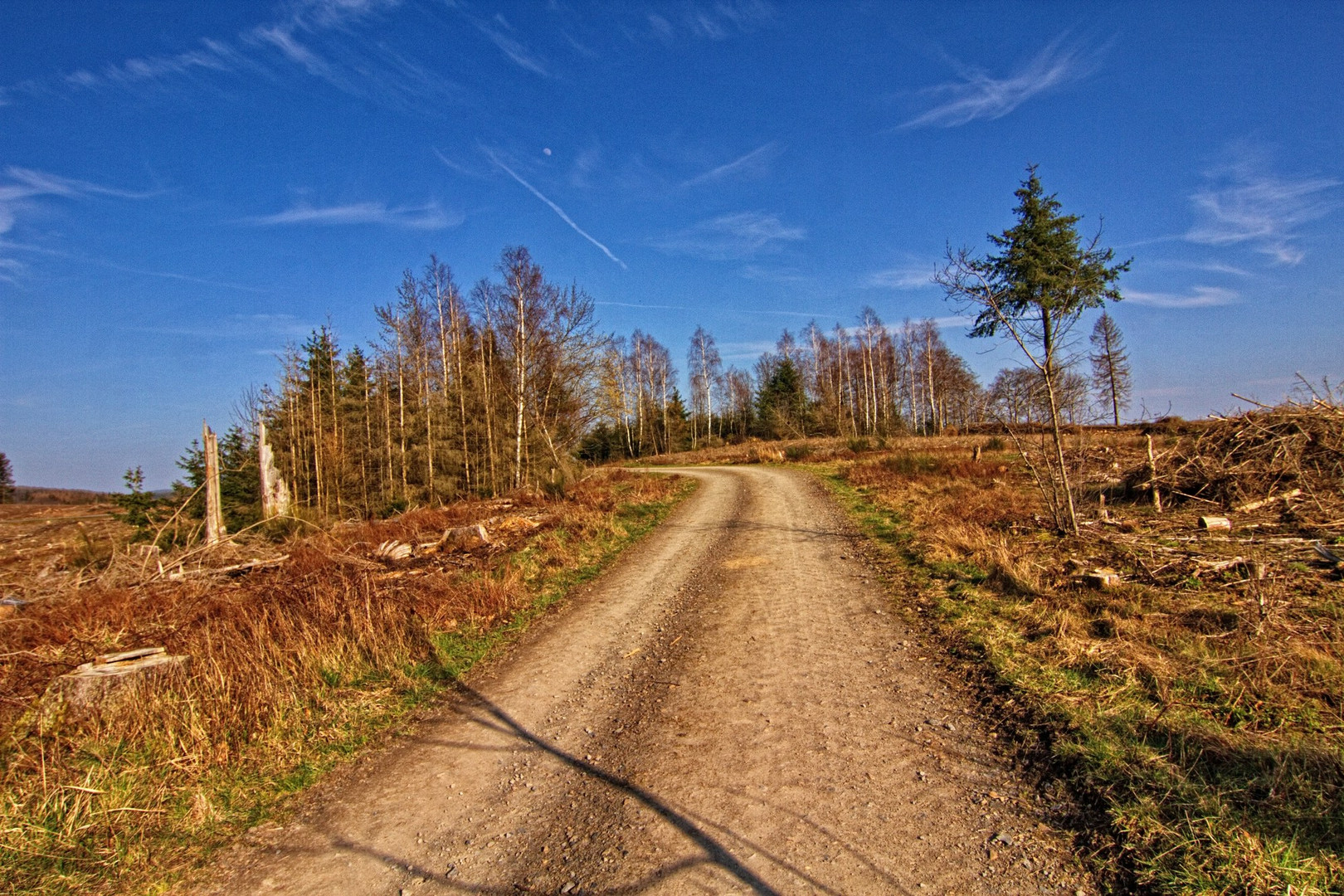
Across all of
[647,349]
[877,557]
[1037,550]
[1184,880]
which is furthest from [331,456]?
[647,349]

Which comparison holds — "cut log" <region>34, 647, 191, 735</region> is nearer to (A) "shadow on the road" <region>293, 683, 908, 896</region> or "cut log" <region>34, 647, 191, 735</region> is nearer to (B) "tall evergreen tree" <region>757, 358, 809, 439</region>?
(A) "shadow on the road" <region>293, 683, 908, 896</region>

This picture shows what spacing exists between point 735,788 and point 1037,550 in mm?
7055

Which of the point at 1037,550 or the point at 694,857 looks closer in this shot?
the point at 694,857

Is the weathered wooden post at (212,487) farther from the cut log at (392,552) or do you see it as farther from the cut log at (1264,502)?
the cut log at (1264,502)

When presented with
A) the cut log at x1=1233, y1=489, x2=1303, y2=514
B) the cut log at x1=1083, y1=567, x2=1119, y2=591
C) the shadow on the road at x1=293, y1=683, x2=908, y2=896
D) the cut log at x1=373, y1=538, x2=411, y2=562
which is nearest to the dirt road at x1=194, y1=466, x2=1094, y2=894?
the shadow on the road at x1=293, y1=683, x2=908, y2=896

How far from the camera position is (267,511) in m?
16.8

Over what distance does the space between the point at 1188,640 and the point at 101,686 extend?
31.0ft

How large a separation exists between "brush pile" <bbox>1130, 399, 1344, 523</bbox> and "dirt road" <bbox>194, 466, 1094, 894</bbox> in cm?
838

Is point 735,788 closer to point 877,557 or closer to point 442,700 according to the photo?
point 442,700

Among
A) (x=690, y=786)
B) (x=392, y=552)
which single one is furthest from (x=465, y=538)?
(x=690, y=786)

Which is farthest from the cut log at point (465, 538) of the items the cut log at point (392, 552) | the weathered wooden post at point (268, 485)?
the weathered wooden post at point (268, 485)

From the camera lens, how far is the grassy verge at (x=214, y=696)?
3.64m

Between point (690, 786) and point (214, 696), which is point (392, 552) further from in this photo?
point (690, 786)

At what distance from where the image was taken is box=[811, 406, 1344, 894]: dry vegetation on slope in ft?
9.75
